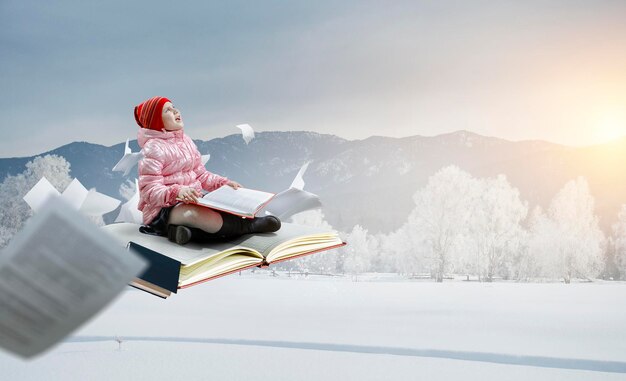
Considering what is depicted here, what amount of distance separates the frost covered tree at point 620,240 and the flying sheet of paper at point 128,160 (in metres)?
7.12

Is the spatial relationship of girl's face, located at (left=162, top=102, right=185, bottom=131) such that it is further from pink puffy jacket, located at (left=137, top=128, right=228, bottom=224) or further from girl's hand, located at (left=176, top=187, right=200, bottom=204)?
girl's hand, located at (left=176, top=187, right=200, bottom=204)

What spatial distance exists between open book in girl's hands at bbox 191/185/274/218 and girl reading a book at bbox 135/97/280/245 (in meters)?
0.04

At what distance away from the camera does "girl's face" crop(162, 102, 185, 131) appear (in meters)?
2.12

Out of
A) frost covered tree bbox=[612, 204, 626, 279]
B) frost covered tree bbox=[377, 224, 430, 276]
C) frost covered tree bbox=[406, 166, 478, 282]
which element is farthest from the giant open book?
frost covered tree bbox=[612, 204, 626, 279]

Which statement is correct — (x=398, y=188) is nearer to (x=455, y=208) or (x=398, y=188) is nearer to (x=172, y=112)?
(x=455, y=208)

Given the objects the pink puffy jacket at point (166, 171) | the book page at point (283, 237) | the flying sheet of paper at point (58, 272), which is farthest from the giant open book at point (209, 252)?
the flying sheet of paper at point (58, 272)

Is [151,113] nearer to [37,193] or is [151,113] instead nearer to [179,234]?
[179,234]

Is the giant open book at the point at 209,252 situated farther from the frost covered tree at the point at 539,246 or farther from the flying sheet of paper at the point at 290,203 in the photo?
the frost covered tree at the point at 539,246

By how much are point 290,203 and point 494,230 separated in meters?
6.16

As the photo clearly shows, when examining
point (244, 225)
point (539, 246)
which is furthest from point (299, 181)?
point (539, 246)

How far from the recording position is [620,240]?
25.5ft

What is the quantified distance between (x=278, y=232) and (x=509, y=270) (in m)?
6.34

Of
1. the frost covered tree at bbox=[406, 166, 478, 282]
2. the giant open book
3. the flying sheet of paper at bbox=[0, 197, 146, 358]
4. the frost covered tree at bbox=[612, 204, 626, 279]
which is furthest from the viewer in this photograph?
the frost covered tree at bbox=[612, 204, 626, 279]

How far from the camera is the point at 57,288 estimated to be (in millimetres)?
693
